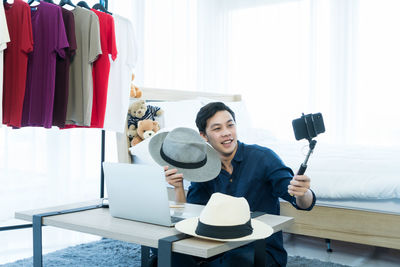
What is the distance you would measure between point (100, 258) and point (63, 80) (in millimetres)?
1026

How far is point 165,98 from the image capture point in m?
3.31

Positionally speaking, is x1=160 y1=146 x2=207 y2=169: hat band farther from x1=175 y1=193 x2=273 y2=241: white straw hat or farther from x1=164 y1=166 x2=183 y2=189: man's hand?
x1=175 y1=193 x2=273 y2=241: white straw hat

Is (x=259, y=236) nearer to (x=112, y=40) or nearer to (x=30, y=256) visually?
(x=30, y=256)

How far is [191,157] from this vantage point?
1448 mm

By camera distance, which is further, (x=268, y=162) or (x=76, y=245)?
(x=76, y=245)

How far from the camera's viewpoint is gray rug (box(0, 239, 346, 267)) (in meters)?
2.09

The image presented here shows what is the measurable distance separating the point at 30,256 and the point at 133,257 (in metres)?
0.55

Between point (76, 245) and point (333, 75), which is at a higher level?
point (333, 75)

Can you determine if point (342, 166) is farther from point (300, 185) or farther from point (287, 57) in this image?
point (287, 57)

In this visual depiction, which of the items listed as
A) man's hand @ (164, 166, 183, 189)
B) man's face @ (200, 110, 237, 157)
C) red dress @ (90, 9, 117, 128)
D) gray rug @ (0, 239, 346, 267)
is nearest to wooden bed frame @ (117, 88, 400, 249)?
gray rug @ (0, 239, 346, 267)

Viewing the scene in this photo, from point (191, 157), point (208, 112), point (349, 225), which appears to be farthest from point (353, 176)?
point (191, 157)

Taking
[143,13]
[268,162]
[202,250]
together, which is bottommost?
[202,250]

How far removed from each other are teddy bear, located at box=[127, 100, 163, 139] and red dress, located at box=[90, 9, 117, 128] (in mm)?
237

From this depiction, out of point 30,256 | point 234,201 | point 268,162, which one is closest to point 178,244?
point 234,201
